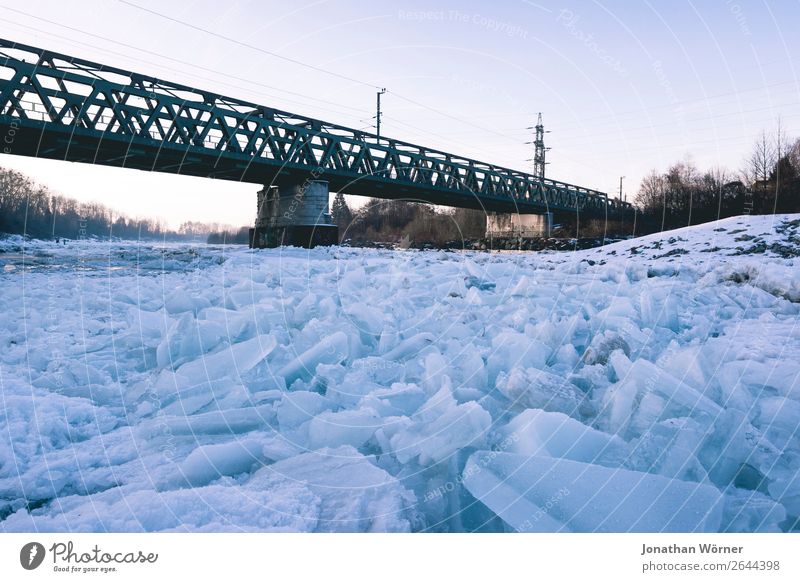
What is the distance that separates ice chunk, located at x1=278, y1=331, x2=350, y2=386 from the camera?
2822mm

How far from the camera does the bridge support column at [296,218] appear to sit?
24750 mm

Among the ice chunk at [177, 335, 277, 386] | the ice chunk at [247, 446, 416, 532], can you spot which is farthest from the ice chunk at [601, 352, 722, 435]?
the ice chunk at [177, 335, 277, 386]

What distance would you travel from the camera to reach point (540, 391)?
7.61 ft

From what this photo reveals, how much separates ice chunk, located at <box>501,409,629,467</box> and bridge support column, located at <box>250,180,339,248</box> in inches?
900

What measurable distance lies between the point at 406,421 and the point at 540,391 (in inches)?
31.0

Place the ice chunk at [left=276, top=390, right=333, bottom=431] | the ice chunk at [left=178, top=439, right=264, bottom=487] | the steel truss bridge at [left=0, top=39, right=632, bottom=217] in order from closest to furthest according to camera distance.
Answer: the ice chunk at [left=178, top=439, right=264, bottom=487] → the ice chunk at [left=276, top=390, right=333, bottom=431] → the steel truss bridge at [left=0, top=39, right=632, bottom=217]

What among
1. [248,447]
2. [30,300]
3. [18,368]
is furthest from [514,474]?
[30,300]

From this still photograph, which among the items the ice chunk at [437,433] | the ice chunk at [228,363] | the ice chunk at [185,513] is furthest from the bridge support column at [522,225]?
the ice chunk at [185,513]

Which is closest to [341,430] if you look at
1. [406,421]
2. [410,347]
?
[406,421]

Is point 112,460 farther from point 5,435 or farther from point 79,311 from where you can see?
point 79,311

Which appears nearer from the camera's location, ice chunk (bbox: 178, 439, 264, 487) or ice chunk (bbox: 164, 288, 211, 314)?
ice chunk (bbox: 178, 439, 264, 487)

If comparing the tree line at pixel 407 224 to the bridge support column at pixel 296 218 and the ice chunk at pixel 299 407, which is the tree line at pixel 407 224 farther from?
the ice chunk at pixel 299 407

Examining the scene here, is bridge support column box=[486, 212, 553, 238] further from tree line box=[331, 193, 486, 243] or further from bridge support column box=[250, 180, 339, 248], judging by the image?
bridge support column box=[250, 180, 339, 248]
